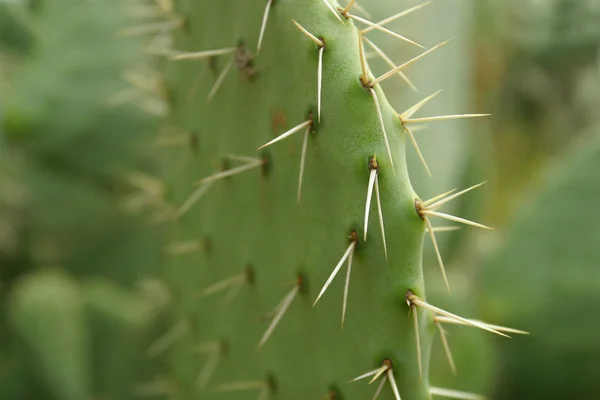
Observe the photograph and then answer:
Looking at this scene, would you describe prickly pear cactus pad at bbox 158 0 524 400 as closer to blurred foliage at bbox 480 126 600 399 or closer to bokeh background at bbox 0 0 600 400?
bokeh background at bbox 0 0 600 400

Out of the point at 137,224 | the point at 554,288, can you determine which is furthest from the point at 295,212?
the point at 137,224

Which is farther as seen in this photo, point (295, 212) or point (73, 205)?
point (73, 205)

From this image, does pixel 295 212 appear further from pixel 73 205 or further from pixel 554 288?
pixel 73 205

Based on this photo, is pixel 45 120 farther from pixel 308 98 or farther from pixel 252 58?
pixel 308 98

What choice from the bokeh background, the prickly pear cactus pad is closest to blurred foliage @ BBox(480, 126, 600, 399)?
the bokeh background

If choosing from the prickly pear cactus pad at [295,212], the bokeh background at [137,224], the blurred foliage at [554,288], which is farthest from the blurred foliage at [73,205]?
the blurred foliage at [554,288]

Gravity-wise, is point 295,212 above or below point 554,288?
above

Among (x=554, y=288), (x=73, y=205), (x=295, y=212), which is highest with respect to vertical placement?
(x=295, y=212)

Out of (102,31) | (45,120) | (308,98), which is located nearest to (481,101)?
(102,31)
